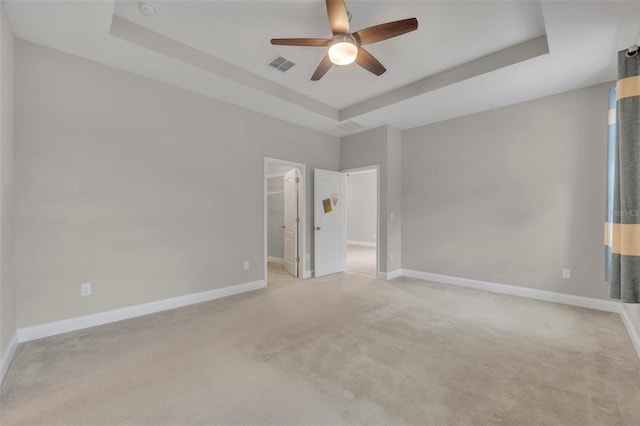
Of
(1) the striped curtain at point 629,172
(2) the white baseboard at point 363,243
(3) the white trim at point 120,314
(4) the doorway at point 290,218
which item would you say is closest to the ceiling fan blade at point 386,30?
(1) the striped curtain at point 629,172

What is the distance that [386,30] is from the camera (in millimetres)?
2283

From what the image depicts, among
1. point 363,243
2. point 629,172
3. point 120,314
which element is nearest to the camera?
point 629,172

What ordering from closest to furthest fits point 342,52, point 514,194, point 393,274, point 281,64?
1. point 342,52
2. point 281,64
3. point 514,194
4. point 393,274

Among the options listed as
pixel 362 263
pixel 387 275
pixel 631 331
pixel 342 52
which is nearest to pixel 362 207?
pixel 362 263

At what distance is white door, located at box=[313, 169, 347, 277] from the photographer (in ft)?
17.3

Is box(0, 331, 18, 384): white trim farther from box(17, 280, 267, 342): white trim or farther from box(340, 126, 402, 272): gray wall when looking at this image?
box(340, 126, 402, 272): gray wall

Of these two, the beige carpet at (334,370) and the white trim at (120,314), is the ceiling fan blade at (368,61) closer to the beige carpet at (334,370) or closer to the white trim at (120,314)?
the beige carpet at (334,370)

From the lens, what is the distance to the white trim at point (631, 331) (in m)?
2.43

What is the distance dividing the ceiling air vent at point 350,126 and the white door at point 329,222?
0.87 metres

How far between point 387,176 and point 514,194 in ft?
6.45

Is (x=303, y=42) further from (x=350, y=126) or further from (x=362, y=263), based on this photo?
(x=362, y=263)

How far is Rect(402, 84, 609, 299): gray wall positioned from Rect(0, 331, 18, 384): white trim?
5.22 meters

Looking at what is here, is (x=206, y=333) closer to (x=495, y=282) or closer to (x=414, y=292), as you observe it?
(x=414, y=292)

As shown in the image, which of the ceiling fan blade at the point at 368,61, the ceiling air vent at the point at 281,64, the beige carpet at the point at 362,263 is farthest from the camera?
the beige carpet at the point at 362,263
